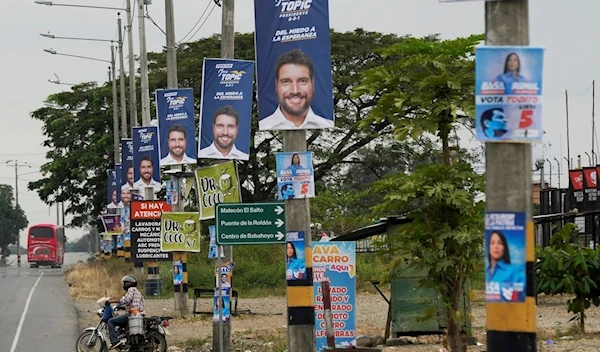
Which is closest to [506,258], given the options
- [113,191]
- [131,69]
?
[131,69]

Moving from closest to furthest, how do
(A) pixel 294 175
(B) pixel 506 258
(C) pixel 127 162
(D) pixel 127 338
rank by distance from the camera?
(B) pixel 506 258 < (A) pixel 294 175 < (D) pixel 127 338 < (C) pixel 127 162

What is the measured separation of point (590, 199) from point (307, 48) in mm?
26530

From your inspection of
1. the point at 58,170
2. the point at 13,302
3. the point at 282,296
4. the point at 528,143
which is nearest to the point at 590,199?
the point at 282,296

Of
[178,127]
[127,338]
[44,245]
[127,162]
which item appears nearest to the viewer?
[127,338]

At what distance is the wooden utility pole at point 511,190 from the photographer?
9.12m

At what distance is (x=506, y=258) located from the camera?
902 centimetres

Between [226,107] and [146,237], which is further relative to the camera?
[146,237]

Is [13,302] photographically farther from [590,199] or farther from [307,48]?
[307,48]

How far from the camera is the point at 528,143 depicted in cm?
913

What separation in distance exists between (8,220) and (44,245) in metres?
47.1

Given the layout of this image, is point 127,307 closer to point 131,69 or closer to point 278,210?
point 278,210

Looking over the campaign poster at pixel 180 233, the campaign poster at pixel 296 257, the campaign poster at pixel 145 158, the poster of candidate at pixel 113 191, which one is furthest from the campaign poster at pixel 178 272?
the poster of candidate at pixel 113 191

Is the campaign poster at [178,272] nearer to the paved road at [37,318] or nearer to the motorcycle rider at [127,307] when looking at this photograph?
the paved road at [37,318]

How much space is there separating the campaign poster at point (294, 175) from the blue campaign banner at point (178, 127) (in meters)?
12.6
